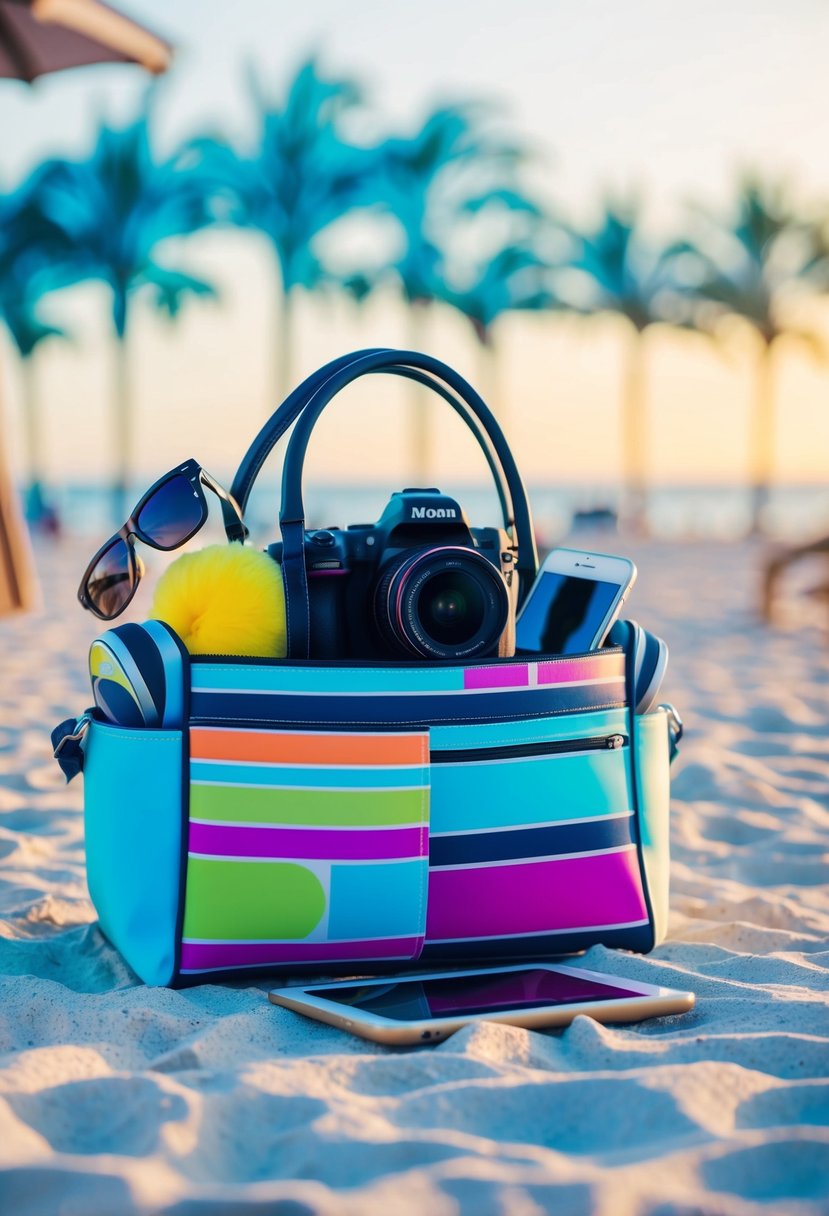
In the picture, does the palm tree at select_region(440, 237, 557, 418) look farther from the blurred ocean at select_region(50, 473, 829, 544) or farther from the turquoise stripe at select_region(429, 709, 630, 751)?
the turquoise stripe at select_region(429, 709, 630, 751)

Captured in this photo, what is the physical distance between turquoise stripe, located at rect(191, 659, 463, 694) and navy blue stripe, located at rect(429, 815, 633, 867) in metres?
0.24

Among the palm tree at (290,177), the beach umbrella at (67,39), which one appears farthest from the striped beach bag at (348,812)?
the palm tree at (290,177)

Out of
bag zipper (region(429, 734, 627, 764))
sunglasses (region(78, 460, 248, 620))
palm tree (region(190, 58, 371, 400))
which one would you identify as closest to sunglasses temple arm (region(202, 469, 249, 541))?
sunglasses (region(78, 460, 248, 620))

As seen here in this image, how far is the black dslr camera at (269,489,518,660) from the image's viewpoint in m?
1.80

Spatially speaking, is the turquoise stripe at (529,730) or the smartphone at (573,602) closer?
the turquoise stripe at (529,730)

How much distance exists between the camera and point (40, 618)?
659 centimetres

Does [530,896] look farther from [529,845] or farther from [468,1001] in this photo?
[468,1001]

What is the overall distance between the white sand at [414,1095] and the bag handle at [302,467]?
1.93ft

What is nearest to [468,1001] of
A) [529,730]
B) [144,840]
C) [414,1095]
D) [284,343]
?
[414,1095]

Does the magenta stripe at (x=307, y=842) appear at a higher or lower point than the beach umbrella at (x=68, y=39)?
lower

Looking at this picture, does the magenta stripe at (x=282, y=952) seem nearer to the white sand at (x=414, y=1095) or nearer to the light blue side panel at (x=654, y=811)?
the white sand at (x=414, y=1095)

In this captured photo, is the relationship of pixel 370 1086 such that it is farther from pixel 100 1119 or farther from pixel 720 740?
pixel 720 740

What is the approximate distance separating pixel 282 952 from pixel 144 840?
26 cm

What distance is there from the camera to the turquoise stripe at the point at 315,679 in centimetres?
169
